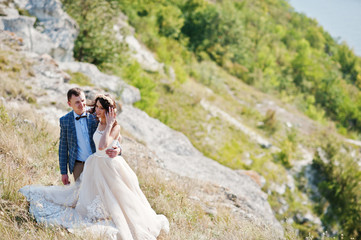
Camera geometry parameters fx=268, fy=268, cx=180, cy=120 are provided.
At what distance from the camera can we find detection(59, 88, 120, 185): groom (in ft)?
10.5

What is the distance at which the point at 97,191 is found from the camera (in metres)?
3.11

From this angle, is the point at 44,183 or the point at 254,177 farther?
the point at 254,177

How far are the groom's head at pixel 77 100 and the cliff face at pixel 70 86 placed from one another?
11.0 feet

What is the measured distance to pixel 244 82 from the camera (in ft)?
97.0

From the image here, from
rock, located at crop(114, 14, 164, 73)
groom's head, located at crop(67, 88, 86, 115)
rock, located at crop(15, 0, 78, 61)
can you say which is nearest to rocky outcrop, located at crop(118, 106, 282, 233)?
rock, located at crop(15, 0, 78, 61)

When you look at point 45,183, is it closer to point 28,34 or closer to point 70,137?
point 70,137

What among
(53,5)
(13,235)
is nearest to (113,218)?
(13,235)

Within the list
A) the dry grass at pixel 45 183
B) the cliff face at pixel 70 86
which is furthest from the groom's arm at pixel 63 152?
the cliff face at pixel 70 86

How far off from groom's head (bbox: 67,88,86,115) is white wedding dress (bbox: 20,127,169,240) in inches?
16.3

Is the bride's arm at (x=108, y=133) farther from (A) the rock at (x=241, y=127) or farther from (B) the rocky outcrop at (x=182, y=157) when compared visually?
(A) the rock at (x=241, y=127)

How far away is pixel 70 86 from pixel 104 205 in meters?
6.61

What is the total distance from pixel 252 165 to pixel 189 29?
22.1 m

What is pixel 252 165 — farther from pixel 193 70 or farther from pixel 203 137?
pixel 193 70

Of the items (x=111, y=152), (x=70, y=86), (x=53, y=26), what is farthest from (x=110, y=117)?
(x=53, y=26)
